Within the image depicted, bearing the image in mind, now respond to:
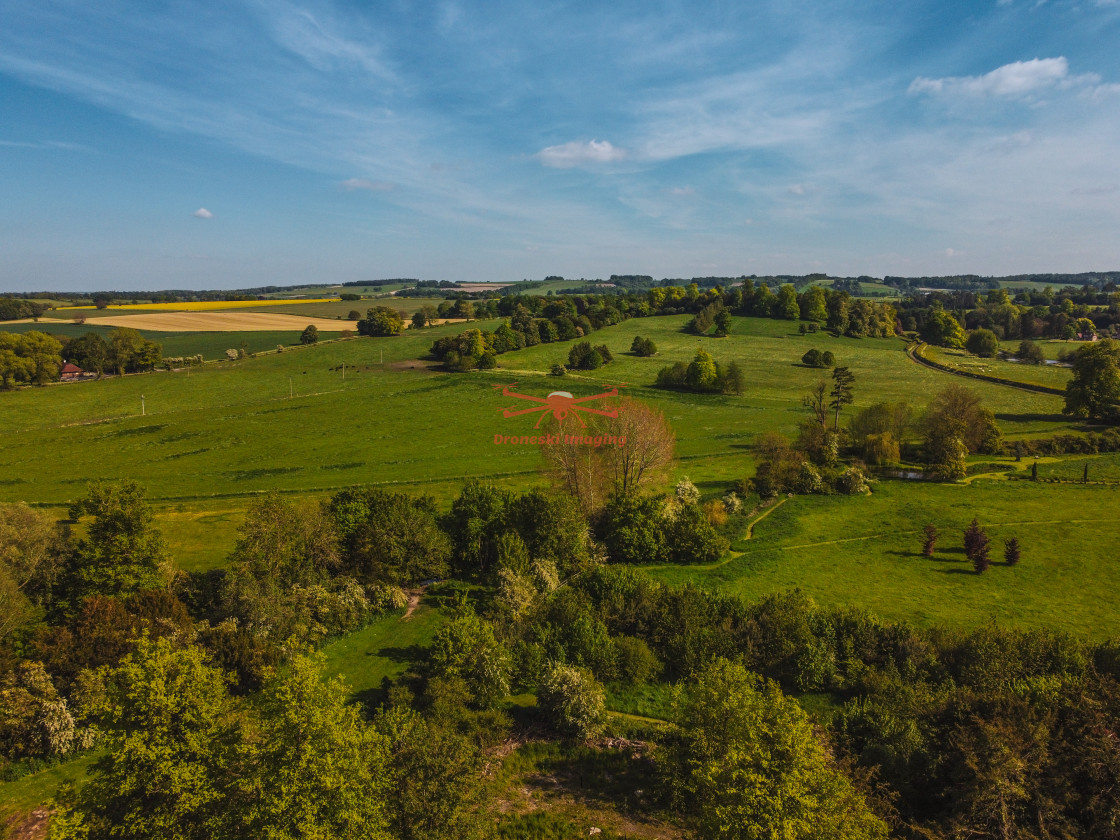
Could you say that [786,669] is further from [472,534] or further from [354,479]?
[354,479]

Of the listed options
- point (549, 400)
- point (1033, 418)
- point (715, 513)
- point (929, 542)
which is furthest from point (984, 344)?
point (715, 513)

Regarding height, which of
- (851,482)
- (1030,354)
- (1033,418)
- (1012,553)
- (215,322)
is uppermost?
(215,322)

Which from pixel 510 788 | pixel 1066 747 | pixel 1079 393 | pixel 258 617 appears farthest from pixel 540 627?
pixel 1079 393

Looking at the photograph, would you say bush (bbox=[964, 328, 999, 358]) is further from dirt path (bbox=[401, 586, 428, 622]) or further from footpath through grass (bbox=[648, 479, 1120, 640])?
dirt path (bbox=[401, 586, 428, 622])

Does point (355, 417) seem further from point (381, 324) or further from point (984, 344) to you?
point (984, 344)

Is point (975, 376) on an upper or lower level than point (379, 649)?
upper

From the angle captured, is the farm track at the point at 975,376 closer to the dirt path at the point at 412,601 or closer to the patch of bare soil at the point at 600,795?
the patch of bare soil at the point at 600,795

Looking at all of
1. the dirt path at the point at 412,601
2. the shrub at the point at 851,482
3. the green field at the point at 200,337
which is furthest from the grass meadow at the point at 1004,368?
the green field at the point at 200,337
